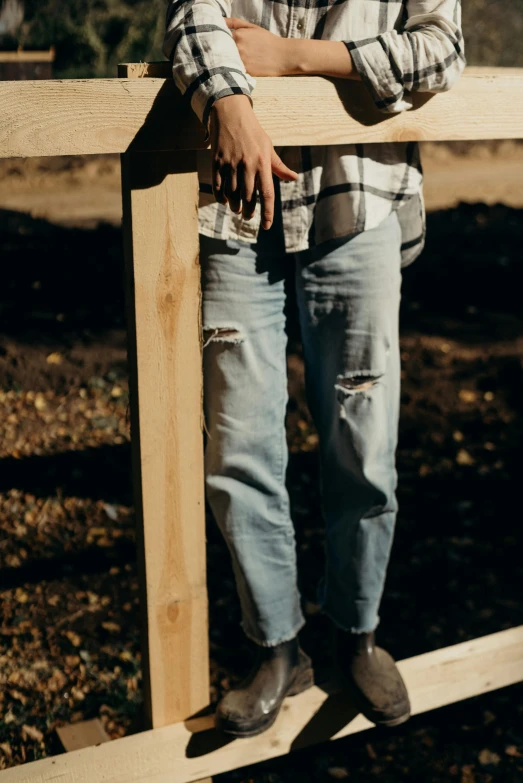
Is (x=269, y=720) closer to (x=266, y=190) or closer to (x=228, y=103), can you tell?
(x=266, y=190)

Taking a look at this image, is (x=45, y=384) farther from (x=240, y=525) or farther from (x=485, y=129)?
(x=485, y=129)

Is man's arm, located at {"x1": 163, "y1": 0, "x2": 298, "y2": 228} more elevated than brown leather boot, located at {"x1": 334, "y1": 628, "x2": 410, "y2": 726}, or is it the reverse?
man's arm, located at {"x1": 163, "y1": 0, "x2": 298, "y2": 228}

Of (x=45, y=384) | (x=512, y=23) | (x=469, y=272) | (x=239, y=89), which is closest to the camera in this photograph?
(x=239, y=89)

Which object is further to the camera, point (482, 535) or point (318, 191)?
point (482, 535)

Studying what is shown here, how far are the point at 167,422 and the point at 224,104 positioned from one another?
0.68 m

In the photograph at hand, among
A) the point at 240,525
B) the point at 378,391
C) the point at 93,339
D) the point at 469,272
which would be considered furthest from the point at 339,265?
the point at 469,272

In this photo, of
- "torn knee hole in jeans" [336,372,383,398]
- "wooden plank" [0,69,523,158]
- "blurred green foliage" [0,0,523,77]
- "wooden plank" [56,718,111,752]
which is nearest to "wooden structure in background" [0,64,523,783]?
"wooden plank" [0,69,523,158]

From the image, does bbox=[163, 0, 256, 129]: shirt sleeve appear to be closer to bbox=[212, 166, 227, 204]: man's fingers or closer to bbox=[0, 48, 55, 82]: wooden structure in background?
bbox=[212, 166, 227, 204]: man's fingers

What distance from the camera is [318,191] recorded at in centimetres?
198

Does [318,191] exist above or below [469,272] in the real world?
above

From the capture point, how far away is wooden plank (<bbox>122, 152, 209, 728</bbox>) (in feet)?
5.84

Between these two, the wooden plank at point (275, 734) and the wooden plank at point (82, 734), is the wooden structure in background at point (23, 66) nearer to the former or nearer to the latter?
the wooden plank at point (82, 734)

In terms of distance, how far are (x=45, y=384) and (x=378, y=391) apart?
3.27m

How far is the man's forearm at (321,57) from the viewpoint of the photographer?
70.3 inches
